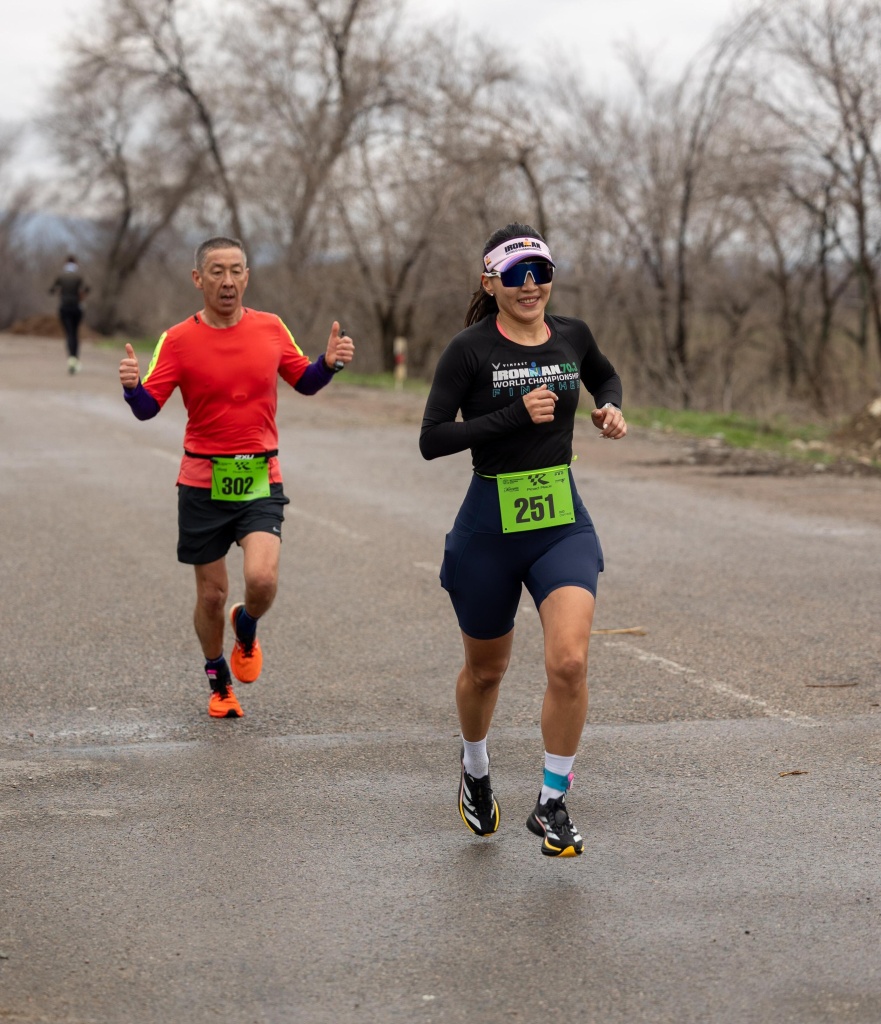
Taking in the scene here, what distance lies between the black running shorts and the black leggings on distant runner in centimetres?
2376

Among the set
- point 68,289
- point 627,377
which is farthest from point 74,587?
point 627,377

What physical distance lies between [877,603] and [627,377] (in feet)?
77.2

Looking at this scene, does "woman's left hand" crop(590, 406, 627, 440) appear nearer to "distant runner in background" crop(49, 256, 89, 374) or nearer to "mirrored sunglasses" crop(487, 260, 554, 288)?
"mirrored sunglasses" crop(487, 260, 554, 288)

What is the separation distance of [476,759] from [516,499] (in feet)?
2.98

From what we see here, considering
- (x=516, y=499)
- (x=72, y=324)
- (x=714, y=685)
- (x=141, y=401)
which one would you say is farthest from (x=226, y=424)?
(x=72, y=324)

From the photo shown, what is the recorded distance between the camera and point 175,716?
21.4 ft

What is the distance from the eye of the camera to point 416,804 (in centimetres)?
532

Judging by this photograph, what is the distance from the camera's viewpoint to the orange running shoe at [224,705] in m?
6.54

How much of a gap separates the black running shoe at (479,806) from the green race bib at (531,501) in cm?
87

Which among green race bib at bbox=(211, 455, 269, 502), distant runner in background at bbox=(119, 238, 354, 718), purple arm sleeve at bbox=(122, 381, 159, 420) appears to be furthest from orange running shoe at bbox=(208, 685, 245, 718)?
purple arm sleeve at bbox=(122, 381, 159, 420)

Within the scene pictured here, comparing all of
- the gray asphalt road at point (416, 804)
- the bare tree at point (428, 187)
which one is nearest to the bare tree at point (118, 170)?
the bare tree at point (428, 187)

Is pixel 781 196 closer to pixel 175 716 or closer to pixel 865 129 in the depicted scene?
pixel 865 129

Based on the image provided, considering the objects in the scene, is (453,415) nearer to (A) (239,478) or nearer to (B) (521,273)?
(B) (521,273)

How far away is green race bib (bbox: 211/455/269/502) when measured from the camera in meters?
6.48
